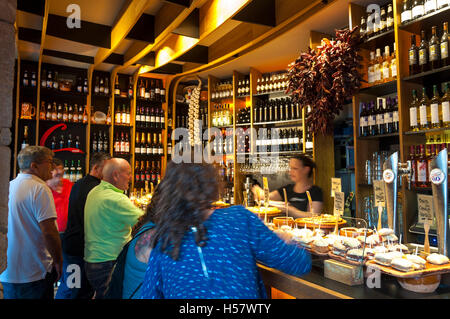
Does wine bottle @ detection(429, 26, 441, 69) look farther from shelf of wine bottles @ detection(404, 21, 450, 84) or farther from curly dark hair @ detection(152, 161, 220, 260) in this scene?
curly dark hair @ detection(152, 161, 220, 260)

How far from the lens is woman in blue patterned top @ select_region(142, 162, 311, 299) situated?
45.8 inches

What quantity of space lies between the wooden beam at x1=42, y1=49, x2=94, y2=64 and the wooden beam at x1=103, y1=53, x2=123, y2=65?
23cm

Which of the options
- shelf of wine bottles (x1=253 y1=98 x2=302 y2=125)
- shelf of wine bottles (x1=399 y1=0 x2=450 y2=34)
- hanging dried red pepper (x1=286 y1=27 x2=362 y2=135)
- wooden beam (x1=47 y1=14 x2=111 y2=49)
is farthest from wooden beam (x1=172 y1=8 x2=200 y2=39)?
shelf of wine bottles (x1=399 y1=0 x2=450 y2=34)

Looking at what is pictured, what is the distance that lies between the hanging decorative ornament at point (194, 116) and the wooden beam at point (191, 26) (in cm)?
206

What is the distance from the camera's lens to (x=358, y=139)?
3328mm

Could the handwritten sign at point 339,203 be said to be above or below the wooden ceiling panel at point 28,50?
below

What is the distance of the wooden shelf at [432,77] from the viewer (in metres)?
2.63

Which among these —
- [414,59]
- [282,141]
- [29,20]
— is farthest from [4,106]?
[282,141]

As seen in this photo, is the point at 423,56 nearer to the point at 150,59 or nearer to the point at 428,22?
the point at 428,22

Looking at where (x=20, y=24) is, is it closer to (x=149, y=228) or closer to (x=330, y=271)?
(x=149, y=228)

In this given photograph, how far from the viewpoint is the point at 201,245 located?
1186 mm

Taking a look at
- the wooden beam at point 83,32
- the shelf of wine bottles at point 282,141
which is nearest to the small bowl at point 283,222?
the shelf of wine bottles at point 282,141

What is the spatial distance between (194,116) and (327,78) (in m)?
3.02

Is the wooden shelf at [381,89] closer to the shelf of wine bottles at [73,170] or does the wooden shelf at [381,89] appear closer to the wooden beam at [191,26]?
the wooden beam at [191,26]
